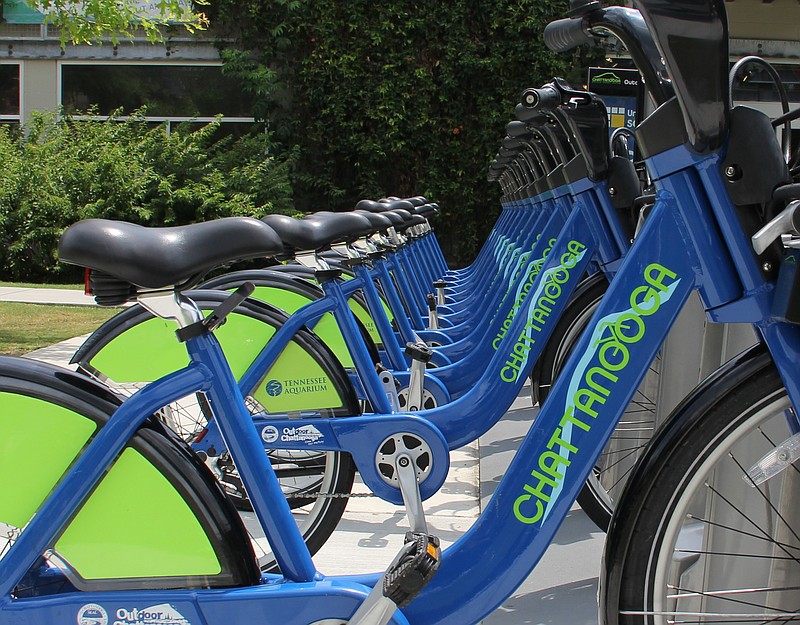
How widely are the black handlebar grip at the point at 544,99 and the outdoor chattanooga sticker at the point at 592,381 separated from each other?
1334 mm

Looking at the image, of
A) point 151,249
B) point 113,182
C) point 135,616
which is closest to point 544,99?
point 151,249

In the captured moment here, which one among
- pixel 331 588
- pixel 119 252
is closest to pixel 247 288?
pixel 119 252

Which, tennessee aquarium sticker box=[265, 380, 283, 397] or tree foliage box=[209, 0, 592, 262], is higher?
tree foliage box=[209, 0, 592, 262]

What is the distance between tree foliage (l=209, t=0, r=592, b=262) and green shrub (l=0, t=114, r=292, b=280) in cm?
109

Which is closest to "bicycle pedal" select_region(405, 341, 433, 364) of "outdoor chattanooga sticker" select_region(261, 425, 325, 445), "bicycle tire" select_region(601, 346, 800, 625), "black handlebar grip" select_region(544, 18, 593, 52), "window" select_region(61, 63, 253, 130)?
"outdoor chattanooga sticker" select_region(261, 425, 325, 445)

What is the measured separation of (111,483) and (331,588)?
45cm

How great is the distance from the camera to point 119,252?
63.2 inches

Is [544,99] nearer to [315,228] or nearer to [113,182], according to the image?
[315,228]

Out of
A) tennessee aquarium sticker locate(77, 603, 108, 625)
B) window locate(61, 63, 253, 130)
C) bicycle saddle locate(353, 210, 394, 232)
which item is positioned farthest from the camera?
window locate(61, 63, 253, 130)

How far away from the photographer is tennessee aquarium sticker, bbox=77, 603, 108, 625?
167 cm

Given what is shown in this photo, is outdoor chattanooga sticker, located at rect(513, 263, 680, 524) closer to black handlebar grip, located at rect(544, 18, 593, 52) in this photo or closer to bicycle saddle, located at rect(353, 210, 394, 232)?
black handlebar grip, located at rect(544, 18, 593, 52)

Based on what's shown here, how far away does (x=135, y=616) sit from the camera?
5.52 ft

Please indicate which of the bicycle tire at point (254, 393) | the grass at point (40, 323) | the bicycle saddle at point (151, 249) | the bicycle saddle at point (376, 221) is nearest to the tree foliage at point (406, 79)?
the grass at point (40, 323)

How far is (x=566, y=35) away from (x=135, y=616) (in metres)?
1.50
